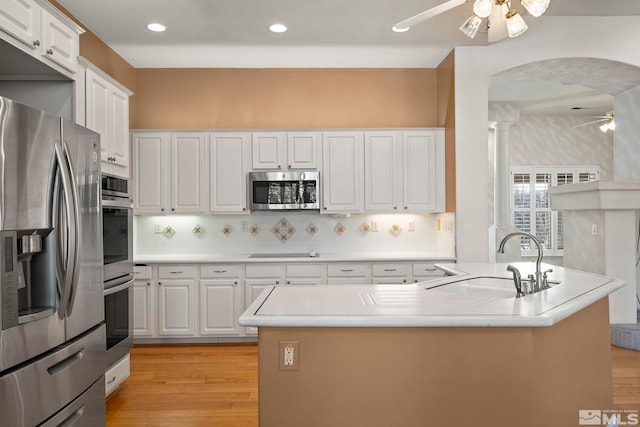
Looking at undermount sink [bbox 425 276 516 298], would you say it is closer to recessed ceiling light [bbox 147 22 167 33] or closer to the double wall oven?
the double wall oven

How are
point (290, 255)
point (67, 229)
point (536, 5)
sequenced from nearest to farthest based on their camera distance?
point (67, 229), point (536, 5), point (290, 255)

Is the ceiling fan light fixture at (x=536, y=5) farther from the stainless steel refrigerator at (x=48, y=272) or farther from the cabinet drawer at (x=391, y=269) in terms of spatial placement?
the cabinet drawer at (x=391, y=269)

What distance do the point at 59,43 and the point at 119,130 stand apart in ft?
3.12

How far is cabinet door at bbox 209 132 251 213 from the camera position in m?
4.73

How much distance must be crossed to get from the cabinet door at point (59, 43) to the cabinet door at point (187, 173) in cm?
200

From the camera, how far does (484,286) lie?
112 inches

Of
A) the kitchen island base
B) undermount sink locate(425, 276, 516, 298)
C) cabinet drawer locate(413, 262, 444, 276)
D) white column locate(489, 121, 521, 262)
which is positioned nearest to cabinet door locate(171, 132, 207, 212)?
cabinet drawer locate(413, 262, 444, 276)

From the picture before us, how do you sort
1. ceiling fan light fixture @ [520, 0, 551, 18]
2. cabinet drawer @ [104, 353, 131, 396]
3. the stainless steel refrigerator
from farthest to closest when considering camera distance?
1. cabinet drawer @ [104, 353, 131, 396]
2. ceiling fan light fixture @ [520, 0, 551, 18]
3. the stainless steel refrigerator

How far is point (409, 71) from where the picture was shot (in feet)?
16.7

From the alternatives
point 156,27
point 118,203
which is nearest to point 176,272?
point 118,203

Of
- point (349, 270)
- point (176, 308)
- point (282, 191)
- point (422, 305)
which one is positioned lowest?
point (176, 308)

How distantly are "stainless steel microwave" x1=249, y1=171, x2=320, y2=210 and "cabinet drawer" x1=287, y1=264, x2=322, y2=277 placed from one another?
64cm

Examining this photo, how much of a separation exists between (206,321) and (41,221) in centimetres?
281

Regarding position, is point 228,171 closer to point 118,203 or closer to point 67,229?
point 118,203
